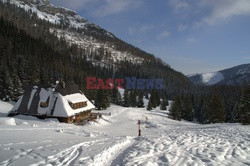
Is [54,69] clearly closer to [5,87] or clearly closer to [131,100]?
[5,87]

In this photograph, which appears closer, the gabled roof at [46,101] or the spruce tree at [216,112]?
the gabled roof at [46,101]

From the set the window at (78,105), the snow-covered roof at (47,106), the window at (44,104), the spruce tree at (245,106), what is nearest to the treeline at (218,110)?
the spruce tree at (245,106)

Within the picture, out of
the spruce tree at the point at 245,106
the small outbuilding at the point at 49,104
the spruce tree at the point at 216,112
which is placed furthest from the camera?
the spruce tree at the point at 216,112

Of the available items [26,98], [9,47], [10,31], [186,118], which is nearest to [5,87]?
[26,98]

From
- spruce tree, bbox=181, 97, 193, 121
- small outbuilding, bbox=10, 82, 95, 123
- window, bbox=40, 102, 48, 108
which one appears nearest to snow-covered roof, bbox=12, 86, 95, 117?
small outbuilding, bbox=10, 82, 95, 123

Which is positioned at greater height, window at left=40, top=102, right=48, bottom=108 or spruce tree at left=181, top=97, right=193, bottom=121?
window at left=40, top=102, right=48, bottom=108

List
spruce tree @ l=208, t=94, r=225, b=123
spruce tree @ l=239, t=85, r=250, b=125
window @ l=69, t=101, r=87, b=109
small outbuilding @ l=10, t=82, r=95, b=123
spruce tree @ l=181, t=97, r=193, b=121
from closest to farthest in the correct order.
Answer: small outbuilding @ l=10, t=82, r=95, b=123, window @ l=69, t=101, r=87, b=109, spruce tree @ l=239, t=85, r=250, b=125, spruce tree @ l=208, t=94, r=225, b=123, spruce tree @ l=181, t=97, r=193, b=121

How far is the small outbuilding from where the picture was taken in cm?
3114

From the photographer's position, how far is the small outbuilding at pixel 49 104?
102ft

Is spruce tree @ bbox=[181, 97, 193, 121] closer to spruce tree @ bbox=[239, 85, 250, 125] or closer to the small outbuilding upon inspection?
spruce tree @ bbox=[239, 85, 250, 125]

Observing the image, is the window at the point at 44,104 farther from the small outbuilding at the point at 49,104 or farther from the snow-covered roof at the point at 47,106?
the snow-covered roof at the point at 47,106

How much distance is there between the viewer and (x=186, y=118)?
231ft

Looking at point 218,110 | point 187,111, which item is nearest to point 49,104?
point 218,110

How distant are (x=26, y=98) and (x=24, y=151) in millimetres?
27460
